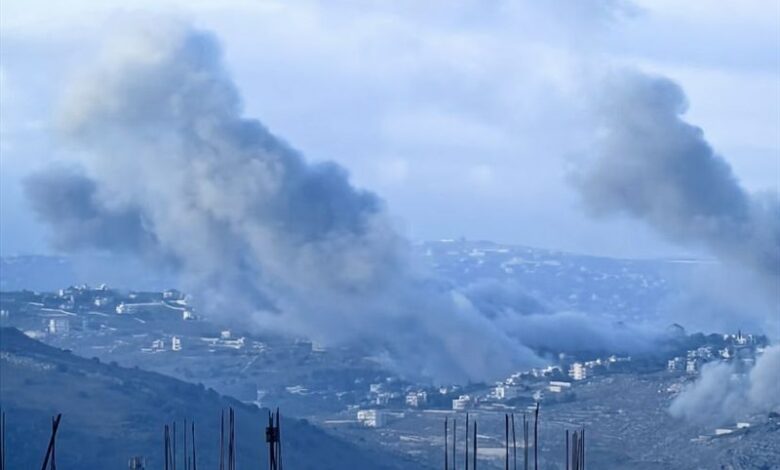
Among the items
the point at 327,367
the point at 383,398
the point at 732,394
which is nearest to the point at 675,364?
the point at 383,398

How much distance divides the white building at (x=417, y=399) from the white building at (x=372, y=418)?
291 centimetres

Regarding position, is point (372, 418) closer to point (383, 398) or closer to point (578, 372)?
point (383, 398)

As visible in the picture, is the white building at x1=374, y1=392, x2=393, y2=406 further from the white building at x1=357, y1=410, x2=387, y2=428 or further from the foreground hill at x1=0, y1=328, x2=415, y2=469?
the foreground hill at x1=0, y1=328, x2=415, y2=469

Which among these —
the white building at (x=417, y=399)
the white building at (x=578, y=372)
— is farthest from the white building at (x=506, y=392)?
the white building at (x=417, y=399)

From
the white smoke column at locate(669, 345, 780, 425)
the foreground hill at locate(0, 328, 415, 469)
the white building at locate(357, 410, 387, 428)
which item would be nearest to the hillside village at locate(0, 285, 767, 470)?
the white building at locate(357, 410, 387, 428)

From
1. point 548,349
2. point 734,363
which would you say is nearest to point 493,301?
point 548,349

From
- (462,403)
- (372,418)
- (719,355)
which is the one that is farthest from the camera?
(719,355)

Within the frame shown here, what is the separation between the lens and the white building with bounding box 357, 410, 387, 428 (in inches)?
3428

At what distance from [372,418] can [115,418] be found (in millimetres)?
13977

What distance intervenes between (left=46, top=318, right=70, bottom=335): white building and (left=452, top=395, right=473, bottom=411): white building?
25.5 metres

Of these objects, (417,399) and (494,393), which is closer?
Result: (417,399)

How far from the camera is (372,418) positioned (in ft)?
289

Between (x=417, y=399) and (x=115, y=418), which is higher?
(x=417, y=399)

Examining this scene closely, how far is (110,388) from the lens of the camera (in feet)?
269
